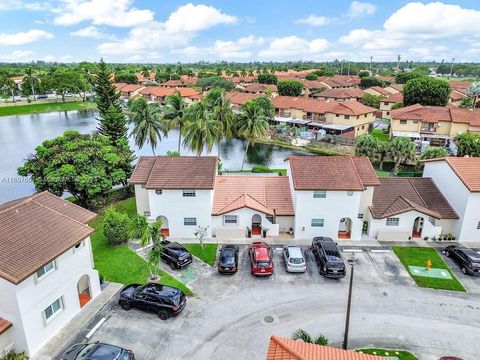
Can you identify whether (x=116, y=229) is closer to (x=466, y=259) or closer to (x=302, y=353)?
(x=302, y=353)

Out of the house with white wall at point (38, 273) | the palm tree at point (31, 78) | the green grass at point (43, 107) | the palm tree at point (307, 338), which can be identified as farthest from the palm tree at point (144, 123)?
the palm tree at point (31, 78)

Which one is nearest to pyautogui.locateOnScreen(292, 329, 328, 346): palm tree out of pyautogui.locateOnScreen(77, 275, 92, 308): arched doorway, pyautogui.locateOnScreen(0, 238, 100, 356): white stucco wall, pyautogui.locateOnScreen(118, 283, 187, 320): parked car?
pyautogui.locateOnScreen(118, 283, 187, 320): parked car

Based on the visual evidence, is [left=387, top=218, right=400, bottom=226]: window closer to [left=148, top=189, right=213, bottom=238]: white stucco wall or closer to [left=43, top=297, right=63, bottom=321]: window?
[left=148, top=189, right=213, bottom=238]: white stucco wall

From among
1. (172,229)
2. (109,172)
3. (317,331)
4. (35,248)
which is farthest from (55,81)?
(317,331)

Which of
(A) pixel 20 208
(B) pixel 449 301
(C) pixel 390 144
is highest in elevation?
(A) pixel 20 208

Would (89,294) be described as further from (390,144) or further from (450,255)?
(390,144)

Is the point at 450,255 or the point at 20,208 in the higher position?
the point at 20,208
